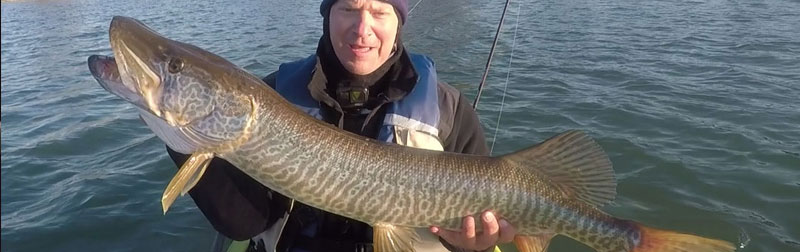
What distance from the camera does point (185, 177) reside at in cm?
227

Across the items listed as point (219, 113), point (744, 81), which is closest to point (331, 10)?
point (219, 113)

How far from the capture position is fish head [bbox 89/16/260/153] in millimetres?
2143

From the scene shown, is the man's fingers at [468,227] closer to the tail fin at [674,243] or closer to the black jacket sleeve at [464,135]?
the black jacket sleeve at [464,135]

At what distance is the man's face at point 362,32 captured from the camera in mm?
2754

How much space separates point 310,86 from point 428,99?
566 mm

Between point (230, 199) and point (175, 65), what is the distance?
71cm

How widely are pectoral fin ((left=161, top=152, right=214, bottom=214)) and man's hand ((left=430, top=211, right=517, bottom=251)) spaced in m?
1.00

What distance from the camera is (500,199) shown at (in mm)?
2570

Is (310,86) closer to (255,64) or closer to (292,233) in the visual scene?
(292,233)

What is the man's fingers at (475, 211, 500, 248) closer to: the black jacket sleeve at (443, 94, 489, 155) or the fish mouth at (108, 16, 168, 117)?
the black jacket sleeve at (443, 94, 489, 155)

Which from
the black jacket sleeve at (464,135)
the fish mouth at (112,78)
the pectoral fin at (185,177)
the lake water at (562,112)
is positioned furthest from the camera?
the lake water at (562,112)

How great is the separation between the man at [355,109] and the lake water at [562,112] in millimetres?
2667

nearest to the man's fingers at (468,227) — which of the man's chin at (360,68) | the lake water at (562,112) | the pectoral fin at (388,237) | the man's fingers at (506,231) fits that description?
the man's fingers at (506,231)

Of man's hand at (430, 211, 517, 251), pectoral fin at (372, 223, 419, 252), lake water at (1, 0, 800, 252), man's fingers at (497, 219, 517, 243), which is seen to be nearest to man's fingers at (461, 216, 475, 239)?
man's hand at (430, 211, 517, 251)
